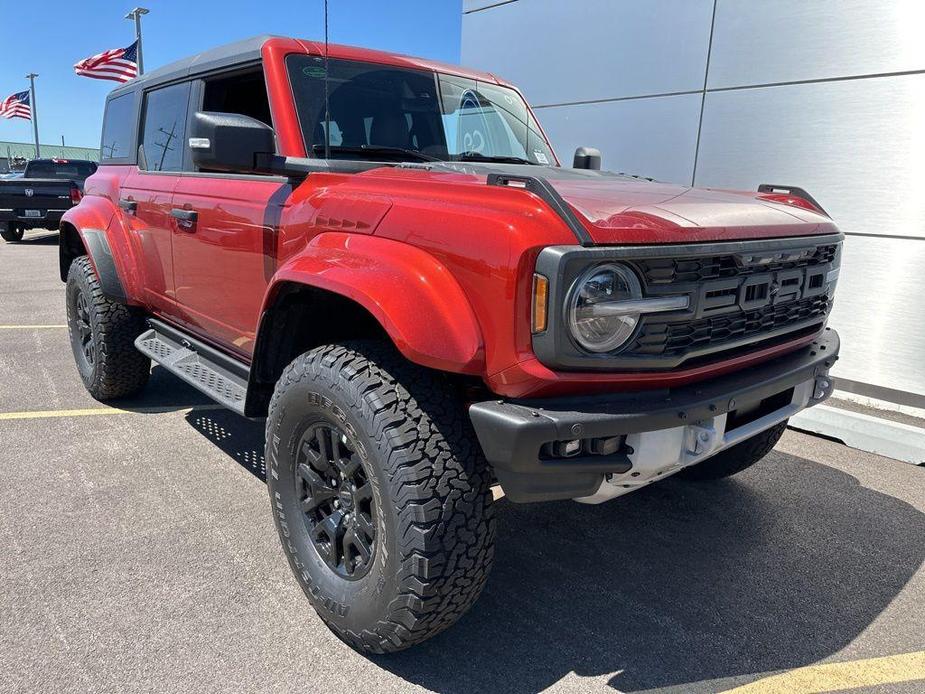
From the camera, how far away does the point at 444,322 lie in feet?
6.18

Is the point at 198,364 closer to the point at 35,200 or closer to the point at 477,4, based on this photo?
the point at 477,4

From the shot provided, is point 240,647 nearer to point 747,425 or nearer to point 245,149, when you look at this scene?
point 245,149

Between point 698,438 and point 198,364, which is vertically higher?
point 698,438

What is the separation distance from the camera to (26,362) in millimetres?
5484

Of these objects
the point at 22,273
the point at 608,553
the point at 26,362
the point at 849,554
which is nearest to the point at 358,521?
the point at 608,553

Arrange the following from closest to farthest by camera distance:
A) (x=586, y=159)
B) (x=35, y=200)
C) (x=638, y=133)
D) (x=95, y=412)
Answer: (x=586, y=159) → (x=95, y=412) → (x=638, y=133) → (x=35, y=200)

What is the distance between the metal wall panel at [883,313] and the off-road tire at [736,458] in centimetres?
215

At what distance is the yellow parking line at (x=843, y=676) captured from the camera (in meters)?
2.16

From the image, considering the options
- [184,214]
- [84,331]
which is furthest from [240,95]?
[84,331]

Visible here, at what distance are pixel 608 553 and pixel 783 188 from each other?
175cm

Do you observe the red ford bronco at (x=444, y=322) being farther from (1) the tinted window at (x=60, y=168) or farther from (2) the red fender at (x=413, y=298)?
(1) the tinted window at (x=60, y=168)

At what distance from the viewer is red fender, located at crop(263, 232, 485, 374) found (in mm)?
1872

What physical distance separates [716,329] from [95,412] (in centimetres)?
387

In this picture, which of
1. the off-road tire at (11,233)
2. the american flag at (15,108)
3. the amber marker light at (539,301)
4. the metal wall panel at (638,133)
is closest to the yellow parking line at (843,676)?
the amber marker light at (539,301)
